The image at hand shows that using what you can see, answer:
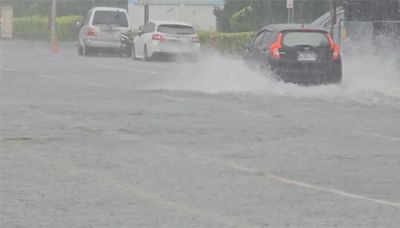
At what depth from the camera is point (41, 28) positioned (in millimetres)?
68625

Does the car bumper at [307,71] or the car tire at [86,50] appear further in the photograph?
Answer: the car tire at [86,50]

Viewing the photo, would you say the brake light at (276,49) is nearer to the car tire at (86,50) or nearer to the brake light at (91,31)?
the brake light at (91,31)

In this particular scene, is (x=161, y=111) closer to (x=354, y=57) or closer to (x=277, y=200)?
(x=277, y=200)

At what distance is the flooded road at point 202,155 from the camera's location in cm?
827

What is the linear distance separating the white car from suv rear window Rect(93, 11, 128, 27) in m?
3.26

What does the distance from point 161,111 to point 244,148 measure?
4.35 m

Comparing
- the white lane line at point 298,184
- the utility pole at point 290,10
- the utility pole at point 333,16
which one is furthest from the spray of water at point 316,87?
the utility pole at point 290,10

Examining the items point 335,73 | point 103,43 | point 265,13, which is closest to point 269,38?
point 335,73

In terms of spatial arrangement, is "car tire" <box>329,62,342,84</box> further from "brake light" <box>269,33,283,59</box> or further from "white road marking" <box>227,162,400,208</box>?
"white road marking" <box>227,162,400,208</box>

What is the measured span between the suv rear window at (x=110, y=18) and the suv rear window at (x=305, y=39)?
19517 mm

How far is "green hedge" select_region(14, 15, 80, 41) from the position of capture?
63500 mm

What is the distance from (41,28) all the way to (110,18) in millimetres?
29527

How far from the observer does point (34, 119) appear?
15.1 meters

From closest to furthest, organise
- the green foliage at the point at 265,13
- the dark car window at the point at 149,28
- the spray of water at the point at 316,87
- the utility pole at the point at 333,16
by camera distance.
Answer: the spray of water at the point at 316,87, the utility pole at the point at 333,16, the dark car window at the point at 149,28, the green foliage at the point at 265,13
